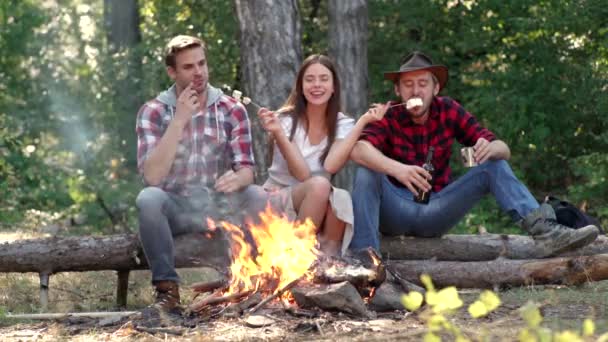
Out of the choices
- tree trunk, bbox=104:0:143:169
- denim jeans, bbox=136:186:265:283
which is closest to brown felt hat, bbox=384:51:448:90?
denim jeans, bbox=136:186:265:283

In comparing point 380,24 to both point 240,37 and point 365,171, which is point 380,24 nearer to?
point 240,37

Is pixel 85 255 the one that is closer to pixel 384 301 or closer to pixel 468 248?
pixel 384 301

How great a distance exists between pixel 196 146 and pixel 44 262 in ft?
4.15

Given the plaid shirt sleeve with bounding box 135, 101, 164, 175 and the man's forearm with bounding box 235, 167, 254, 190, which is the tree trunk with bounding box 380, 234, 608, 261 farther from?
the plaid shirt sleeve with bounding box 135, 101, 164, 175

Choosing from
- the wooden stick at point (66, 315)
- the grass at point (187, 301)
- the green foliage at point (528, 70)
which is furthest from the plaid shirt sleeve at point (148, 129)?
the green foliage at point (528, 70)

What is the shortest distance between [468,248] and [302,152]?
1.35 metres

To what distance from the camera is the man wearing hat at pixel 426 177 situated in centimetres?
673

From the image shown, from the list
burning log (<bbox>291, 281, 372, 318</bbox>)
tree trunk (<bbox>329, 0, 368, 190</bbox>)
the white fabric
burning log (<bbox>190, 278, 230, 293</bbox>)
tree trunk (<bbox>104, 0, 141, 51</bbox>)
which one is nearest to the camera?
burning log (<bbox>291, 281, 372, 318</bbox>)

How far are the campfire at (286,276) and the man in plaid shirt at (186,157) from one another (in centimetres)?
25

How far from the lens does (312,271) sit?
625 centimetres

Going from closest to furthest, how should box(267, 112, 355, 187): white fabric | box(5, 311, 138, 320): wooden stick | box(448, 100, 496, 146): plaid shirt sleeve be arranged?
1. box(5, 311, 138, 320): wooden stick
2. box(267, 112, 355, 187): white fabric
3. box(448, 100, 496, 146): plaid shirt sleeve

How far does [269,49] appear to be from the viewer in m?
9.27

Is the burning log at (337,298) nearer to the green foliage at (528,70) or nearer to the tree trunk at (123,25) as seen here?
the green foliage at (528,70)

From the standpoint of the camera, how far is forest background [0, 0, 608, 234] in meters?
11.5
